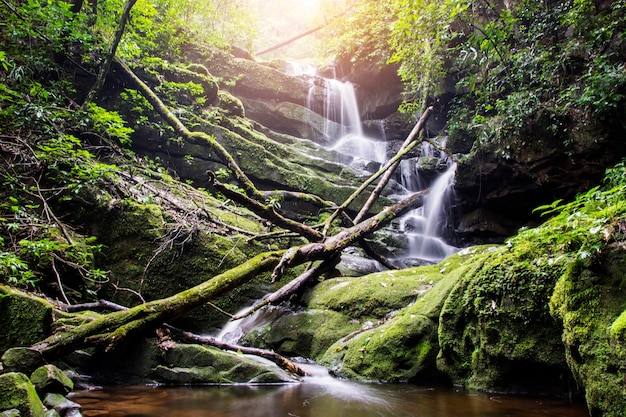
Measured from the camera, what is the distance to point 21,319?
385 cm

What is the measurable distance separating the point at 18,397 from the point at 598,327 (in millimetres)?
3959

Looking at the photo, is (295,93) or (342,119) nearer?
(295,93)

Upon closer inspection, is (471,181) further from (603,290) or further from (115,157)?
(115,157)

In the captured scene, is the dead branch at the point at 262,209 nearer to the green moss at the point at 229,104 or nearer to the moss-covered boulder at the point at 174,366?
the moss-covered boulder at the point at 174,366

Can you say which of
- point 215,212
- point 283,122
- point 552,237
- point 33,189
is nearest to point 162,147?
point 215,212

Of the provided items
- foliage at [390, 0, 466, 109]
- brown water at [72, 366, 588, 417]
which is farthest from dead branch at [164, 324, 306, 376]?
foliage at [390, 0, 466, 109]

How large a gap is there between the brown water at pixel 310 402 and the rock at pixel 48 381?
258 mm

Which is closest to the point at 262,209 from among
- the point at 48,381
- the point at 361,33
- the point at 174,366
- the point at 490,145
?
the point at 174,366

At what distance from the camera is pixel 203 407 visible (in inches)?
125

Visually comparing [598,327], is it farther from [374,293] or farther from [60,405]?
[60,405]

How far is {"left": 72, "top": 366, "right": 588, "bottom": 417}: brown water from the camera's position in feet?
9.89

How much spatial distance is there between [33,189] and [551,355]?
732cm

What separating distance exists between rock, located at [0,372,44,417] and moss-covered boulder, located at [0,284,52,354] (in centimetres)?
186

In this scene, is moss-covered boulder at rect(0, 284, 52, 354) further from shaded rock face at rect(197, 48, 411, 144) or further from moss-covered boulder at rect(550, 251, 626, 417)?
shaded rock face at rect(197, 48, 411, 144)
